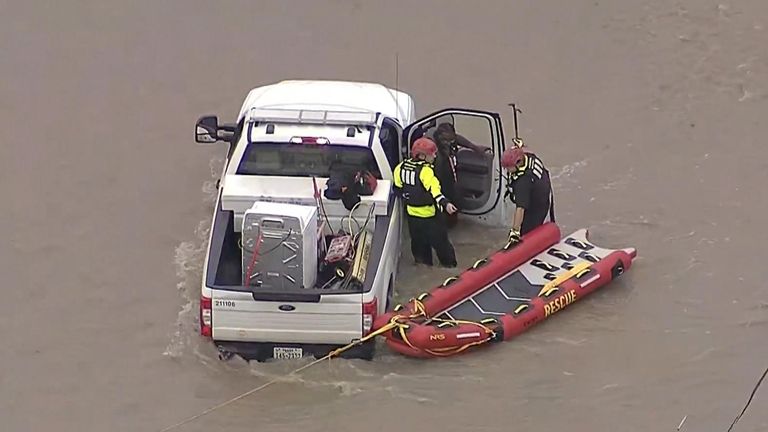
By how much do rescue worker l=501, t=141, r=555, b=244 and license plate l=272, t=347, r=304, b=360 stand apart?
98.1 inches

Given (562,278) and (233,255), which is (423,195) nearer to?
(562,278)

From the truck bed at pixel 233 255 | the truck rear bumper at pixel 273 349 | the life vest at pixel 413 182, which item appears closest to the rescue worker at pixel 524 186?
the life vest at pixel 413 182

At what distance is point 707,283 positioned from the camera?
512 inches

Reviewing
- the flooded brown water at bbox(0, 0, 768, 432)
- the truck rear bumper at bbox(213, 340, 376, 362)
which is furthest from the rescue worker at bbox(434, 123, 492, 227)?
the truck rear bumper at bbox(213, 340, 376, 362)

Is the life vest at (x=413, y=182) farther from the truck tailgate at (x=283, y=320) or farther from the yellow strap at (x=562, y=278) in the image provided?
the truck tailgate at (x=283, y=320)

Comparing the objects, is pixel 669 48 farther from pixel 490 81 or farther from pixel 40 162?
pixel 40 162

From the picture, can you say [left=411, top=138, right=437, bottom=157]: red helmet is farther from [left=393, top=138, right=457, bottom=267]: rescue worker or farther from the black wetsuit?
the black wetsuit

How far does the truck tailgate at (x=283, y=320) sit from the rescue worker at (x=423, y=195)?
159cm

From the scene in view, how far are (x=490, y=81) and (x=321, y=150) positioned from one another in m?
5.56

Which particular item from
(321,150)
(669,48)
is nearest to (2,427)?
(321,150)

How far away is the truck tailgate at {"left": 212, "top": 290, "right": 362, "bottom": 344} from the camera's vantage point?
36.5ft

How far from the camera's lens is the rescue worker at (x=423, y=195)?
1224cm

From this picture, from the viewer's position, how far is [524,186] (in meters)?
12.8

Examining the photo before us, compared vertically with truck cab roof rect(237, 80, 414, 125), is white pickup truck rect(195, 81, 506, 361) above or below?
below
